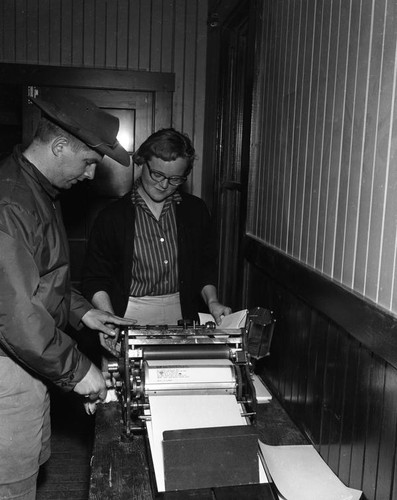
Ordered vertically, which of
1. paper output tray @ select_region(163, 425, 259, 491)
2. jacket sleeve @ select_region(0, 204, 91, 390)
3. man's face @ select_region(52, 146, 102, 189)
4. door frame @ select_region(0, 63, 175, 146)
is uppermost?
door frame @ select_region(0, 63, 175, 146)

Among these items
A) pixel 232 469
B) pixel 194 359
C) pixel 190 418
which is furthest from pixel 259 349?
pixel 232 469

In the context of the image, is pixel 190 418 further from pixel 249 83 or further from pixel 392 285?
pixel 249 83

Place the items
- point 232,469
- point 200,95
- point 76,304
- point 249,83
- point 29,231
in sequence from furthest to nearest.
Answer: point 200,95, point 249,83, point 76,304, point 29,231, point 232,469

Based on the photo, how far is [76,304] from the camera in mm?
2391

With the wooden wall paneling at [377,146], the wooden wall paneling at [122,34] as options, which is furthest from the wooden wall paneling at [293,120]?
the wooden wall paneling at [122,34]

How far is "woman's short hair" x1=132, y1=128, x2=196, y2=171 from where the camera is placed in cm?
270

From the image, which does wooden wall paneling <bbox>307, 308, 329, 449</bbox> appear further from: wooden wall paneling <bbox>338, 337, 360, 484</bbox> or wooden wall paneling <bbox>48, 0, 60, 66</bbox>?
wooden wall paneling <bbox>48, 0, 60, 66</bbox>

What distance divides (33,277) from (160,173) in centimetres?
106

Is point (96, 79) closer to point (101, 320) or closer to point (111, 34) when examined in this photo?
point (111, 34)

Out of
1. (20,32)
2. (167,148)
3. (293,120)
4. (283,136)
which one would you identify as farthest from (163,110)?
(293,120)

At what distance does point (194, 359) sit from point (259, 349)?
10.5 inches

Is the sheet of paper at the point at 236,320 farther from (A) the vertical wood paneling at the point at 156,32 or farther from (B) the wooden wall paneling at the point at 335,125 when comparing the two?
(A) the vertical wood paneling at the point at 156,32

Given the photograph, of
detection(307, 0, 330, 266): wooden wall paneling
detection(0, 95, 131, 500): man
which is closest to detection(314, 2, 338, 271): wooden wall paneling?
detection(307, 0, 330, 266): wooden wall paneling

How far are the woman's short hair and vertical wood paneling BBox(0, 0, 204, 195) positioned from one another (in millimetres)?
1982
